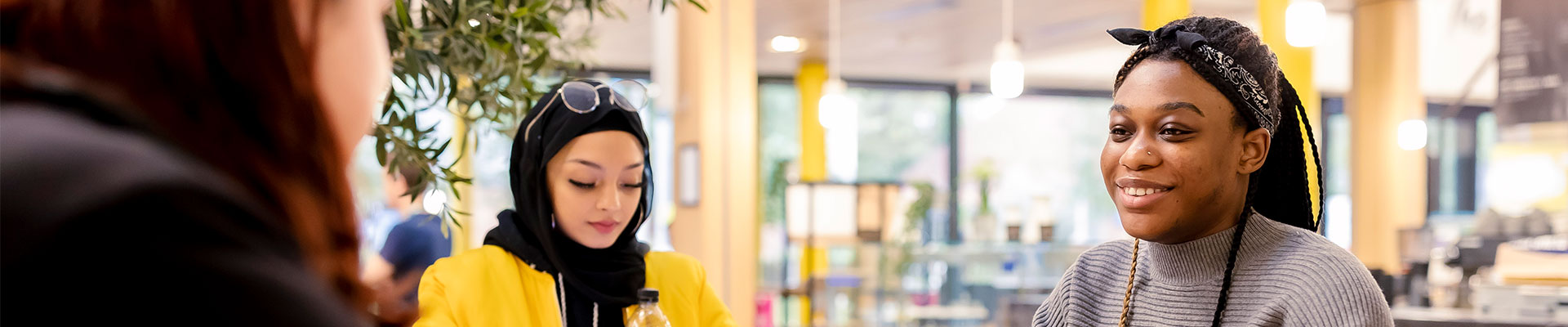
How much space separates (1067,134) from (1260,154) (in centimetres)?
1247

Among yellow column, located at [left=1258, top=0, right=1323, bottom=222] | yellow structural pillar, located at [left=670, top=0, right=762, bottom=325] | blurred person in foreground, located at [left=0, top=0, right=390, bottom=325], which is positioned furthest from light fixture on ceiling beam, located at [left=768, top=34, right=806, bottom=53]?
blurred person in foreground, located at [left=0, top=0, right=390, bottom=325]

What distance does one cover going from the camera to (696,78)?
6711mm

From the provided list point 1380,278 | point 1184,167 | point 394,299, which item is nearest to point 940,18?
point 1380,278

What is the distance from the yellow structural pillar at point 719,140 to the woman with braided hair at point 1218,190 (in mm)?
5302

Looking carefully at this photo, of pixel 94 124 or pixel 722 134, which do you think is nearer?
pixel 94 124

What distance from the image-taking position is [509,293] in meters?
1.96

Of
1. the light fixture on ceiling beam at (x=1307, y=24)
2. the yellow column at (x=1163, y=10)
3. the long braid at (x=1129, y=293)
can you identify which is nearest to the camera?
the long braid at (x=1129, y=293)

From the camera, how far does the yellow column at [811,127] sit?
12000 millimetres

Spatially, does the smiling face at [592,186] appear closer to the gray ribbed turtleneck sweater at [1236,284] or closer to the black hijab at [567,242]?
the black hijab at [567,242]

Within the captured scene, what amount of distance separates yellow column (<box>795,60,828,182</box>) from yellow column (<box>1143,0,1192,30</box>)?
19.4ft

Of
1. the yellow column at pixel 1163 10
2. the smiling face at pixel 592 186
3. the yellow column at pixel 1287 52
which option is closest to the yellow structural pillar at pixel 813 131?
the yellow column at pixel 1163 10

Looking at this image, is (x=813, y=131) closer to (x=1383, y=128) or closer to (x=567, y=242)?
(x=1383, y=128)

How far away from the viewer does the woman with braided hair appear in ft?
4.22

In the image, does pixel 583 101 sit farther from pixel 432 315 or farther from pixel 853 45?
pixel 853 45
